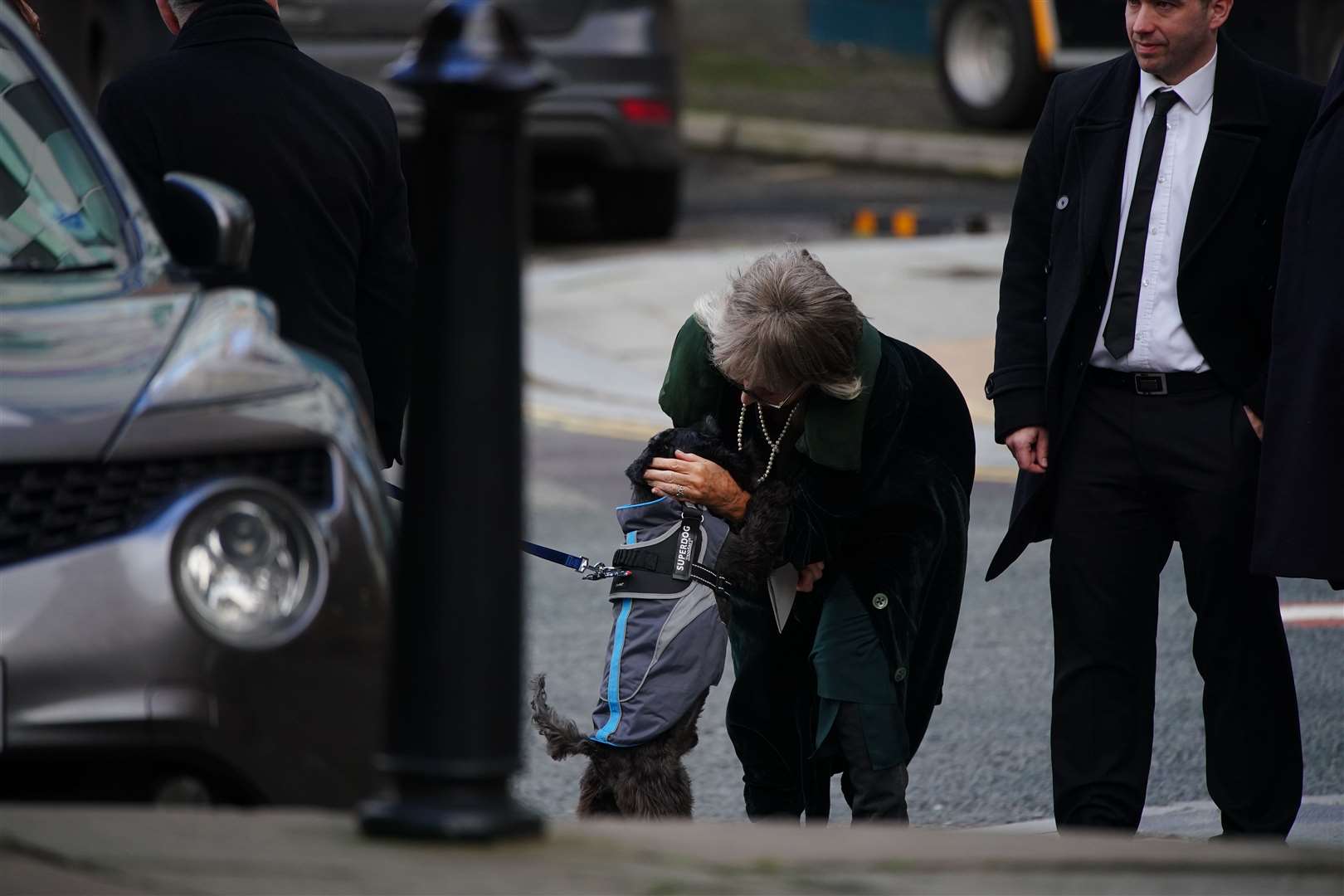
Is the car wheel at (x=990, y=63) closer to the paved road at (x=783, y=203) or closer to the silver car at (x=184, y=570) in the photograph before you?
the paved road at (x=783, y=203)

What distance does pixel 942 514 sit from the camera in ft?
15.4

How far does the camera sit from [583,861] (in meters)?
2.97

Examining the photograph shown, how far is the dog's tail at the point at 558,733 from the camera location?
461 cm

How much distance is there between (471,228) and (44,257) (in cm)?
124

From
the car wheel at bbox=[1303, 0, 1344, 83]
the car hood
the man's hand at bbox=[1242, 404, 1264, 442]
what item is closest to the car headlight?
the car hood

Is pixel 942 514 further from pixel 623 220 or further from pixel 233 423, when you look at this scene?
pixel 623 220

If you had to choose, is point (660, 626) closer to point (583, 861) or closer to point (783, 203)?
point (583, 861)

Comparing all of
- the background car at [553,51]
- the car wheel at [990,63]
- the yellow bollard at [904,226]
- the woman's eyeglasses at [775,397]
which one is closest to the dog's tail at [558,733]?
the woman's eyeglasses at [775,397]

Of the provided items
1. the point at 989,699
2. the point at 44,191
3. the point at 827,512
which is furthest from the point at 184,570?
the point at 989,699

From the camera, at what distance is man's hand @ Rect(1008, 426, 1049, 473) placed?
470 centimetres

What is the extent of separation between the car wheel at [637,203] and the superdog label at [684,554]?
33.2ft

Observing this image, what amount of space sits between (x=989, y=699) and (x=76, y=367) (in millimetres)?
3545

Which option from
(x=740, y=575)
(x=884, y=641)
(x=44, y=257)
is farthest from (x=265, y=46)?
(x=884, y=641)

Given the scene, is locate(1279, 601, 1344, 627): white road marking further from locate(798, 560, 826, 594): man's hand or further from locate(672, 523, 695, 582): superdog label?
locate(672, 523, 695, 582): superdog label
